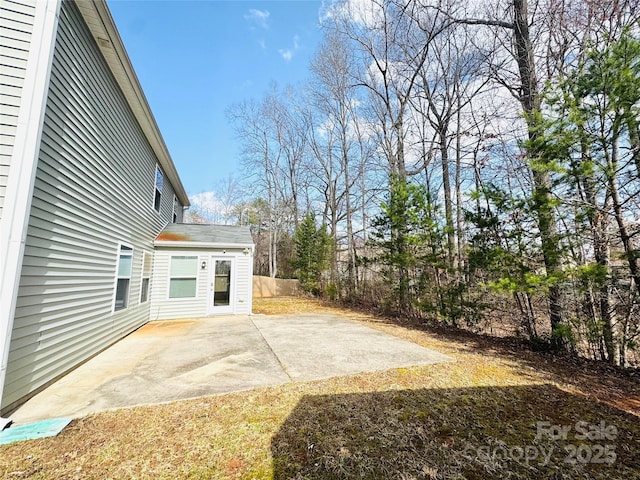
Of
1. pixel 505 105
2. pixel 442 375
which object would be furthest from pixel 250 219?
pixel 442 375

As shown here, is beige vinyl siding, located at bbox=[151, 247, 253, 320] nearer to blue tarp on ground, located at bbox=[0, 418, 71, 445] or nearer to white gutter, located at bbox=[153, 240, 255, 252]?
white gutter, located at bbox=[153, 240, 255, 252]

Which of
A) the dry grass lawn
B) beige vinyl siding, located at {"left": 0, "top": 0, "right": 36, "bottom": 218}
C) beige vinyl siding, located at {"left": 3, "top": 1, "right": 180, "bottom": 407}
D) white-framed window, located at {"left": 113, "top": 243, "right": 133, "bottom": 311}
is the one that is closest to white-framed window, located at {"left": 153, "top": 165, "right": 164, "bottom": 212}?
beige vinyl siding, located at {"left": 3, "top": 1, "right": 180, "bottom": 407}

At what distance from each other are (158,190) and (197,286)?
3.20 meters

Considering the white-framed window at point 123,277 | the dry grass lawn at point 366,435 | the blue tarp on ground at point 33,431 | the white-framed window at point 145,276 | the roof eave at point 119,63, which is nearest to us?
the dry grass lawn at point 366,435

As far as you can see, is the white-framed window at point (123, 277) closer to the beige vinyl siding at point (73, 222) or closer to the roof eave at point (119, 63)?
the beige vinyl siding at point (73, 222)

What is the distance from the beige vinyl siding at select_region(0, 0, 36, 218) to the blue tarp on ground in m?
1.99

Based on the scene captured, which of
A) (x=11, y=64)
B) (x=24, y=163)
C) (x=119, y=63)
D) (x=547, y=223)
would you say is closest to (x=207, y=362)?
(x=24, y=163)

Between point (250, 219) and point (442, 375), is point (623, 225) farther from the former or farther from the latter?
point (250, 219)

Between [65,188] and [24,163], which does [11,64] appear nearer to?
[24,163]

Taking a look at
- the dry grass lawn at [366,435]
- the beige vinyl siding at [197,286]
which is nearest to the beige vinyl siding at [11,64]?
the dry grass lawn at [366,435]

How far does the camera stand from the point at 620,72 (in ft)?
11.1

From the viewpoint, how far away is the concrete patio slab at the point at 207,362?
9.46ft

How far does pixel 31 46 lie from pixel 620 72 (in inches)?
274

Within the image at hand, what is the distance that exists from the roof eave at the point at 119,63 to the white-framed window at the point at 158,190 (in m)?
0.94
